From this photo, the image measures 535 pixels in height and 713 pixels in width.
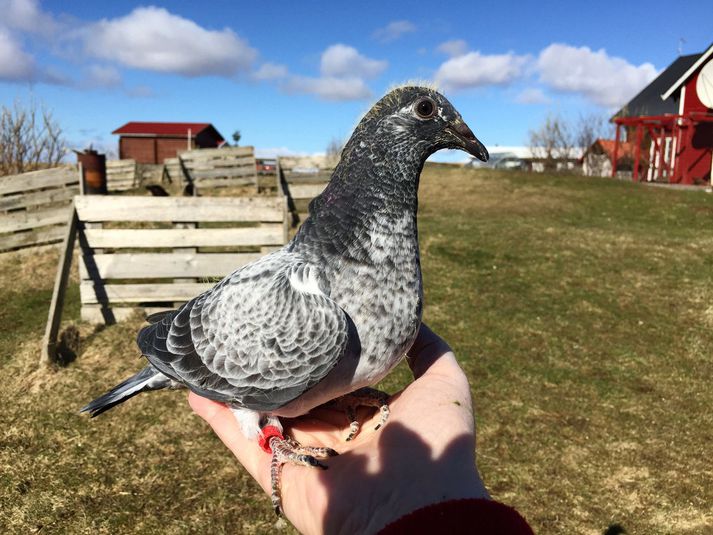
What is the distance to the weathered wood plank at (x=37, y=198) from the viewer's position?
1065cm

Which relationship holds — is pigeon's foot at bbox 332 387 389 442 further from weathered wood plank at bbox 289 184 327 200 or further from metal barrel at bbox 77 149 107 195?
metal barrel at bbox 77 149 107 195

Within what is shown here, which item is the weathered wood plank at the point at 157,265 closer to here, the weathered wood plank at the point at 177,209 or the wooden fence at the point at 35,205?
the weathered wood plank at the point at 177,209

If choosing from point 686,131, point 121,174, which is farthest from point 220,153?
point 686,131

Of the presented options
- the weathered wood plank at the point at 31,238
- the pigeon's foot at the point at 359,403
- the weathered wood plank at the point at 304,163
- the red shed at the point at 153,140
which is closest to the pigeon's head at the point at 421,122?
the pigeon's foot at the point at 359,403

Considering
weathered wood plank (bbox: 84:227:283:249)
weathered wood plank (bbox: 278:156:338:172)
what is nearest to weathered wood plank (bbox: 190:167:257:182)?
weathered wood plank (bbox: 278:156:338:172)

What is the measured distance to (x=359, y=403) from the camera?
3258 millimetres

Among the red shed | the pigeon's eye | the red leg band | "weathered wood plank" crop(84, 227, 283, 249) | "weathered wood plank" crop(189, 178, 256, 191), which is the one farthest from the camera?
the red shed

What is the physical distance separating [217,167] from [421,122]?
1596 centimetres

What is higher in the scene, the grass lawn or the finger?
the finger

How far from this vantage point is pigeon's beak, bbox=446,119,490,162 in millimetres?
2699

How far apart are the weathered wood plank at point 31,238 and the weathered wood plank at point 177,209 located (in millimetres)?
3953

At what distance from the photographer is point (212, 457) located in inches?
220

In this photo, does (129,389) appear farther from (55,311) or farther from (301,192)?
(301,192)

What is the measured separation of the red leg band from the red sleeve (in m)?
1.08
